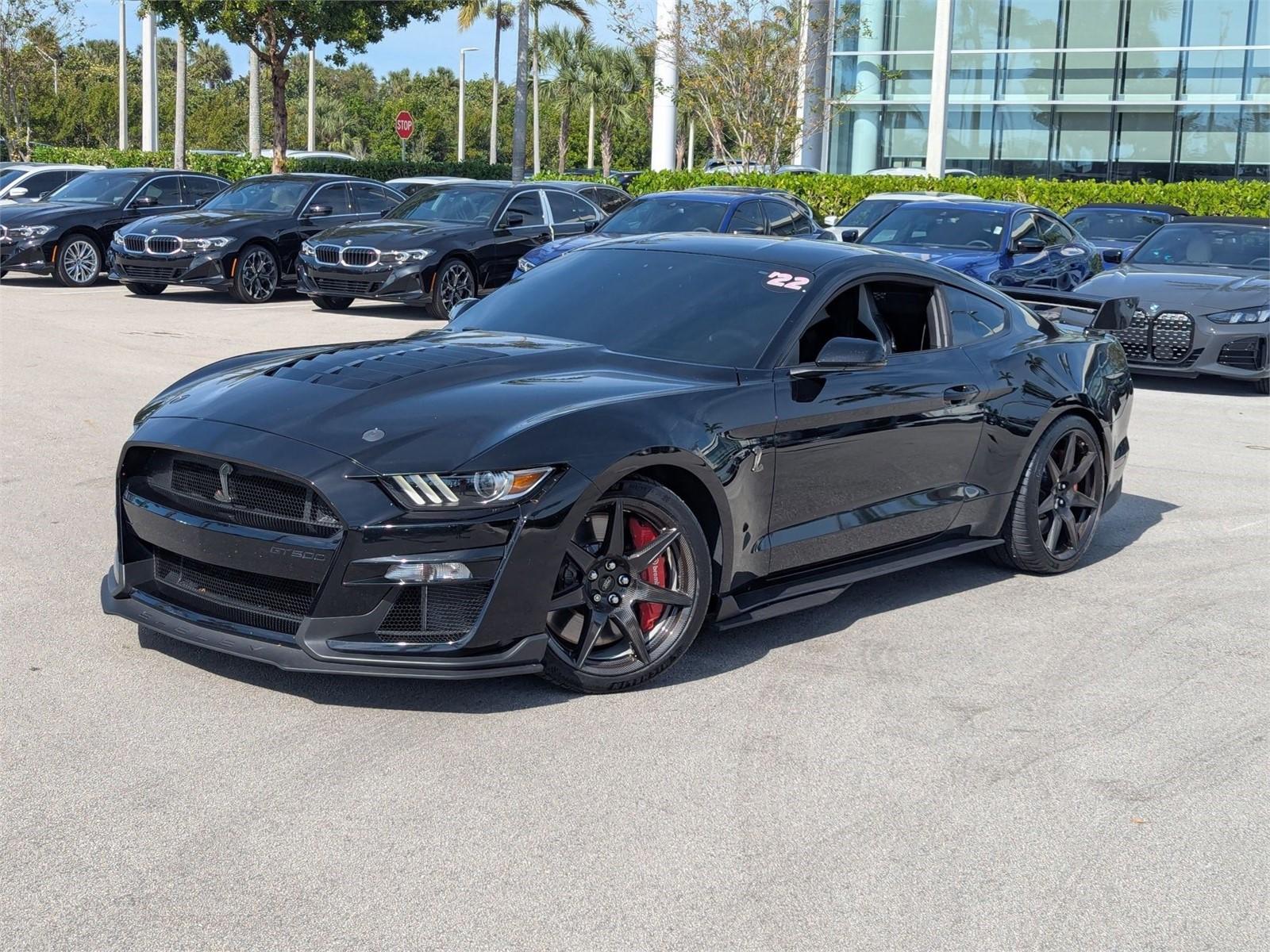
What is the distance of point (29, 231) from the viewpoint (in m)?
20.4

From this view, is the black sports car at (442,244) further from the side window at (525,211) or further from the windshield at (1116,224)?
the windshield at (1116,224)

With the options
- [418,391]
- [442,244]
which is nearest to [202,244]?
[442,244]

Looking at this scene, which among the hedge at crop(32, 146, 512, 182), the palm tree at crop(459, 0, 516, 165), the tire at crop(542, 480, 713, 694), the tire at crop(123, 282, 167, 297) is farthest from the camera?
the palm tree at crop(459, 0, 516, 165)

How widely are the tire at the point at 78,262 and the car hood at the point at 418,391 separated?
16399 millimetres

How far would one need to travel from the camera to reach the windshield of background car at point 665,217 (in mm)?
17125

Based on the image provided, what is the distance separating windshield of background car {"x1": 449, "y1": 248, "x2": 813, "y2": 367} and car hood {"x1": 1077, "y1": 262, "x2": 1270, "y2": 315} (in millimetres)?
8464

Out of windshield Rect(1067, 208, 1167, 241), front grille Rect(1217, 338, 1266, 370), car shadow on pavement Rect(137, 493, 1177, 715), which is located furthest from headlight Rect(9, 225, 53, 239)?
car shadow on pavement Rect(137, 493, 1177, 715)

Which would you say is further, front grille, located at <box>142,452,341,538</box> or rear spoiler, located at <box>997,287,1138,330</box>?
rear spoiler, located at <box>997,287,1138,330</box>

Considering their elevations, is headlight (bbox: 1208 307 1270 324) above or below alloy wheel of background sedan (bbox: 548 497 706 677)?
above

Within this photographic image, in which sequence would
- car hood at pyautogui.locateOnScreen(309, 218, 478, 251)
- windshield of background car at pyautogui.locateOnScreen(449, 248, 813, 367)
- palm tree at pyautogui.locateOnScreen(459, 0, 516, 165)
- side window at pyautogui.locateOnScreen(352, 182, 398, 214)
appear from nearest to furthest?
windshield of background car at pyautogui.locateOnScreen(449, 248, 813, 367), car hood at pyautogui.locateOnScreen(309, 218, 478, 251), side window at pyautogui.locateOnScreen(352, 182, 398, 214), palm tree at pyautogui.locateOnScreen(459, 0, 516, 165)

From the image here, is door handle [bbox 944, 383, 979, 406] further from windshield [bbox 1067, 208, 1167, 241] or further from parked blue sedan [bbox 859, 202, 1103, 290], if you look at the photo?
windshield [bbox 1067, 208, 1167, 241]

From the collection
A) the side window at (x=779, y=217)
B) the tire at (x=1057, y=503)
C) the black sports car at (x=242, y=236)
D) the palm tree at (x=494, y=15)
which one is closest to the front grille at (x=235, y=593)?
the tire at (x=1057, y=503)

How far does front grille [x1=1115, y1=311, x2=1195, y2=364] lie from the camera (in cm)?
1346

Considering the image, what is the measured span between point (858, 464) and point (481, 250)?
1299cm
